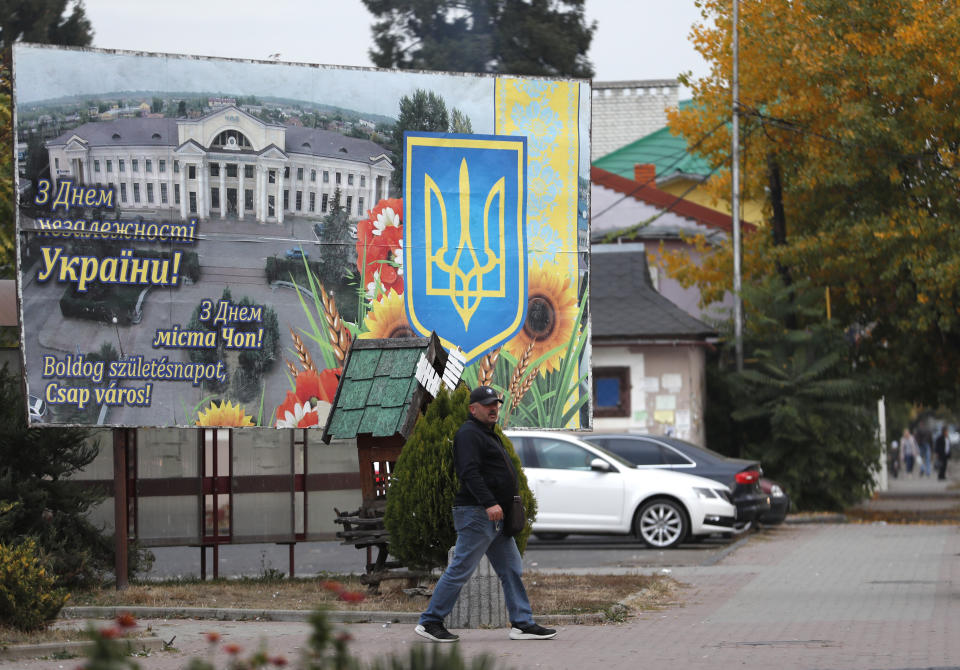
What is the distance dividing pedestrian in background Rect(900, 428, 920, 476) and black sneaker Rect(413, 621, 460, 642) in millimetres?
55566

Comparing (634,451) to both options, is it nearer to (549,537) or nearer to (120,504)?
(549,537)

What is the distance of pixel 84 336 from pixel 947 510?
23102mm

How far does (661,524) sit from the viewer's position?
20.4 metres

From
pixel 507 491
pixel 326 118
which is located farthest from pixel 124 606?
pixel 326 118

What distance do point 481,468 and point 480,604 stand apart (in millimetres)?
1334

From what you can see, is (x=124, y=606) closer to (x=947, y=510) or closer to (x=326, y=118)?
(x=326, y=118)

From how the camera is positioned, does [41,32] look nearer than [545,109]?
No

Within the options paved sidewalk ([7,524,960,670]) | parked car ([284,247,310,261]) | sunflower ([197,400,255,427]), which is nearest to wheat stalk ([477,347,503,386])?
parked car ([284,247,310,261])

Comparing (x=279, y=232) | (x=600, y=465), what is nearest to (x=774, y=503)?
(x=600, y=465)

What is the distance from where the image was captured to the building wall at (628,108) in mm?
58844

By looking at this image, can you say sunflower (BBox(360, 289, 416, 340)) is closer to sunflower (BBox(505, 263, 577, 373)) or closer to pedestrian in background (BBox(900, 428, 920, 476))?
sunflower (BBox(505, 263, 577, 373))

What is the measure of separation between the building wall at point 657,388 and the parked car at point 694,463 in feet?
26.1

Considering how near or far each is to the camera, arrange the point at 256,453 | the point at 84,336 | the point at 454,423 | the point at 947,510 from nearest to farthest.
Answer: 1. the point at 454,423
2. the point at 84,336
3. the point at 256,453
4. the point at 947,510

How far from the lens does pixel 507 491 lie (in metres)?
10.3
